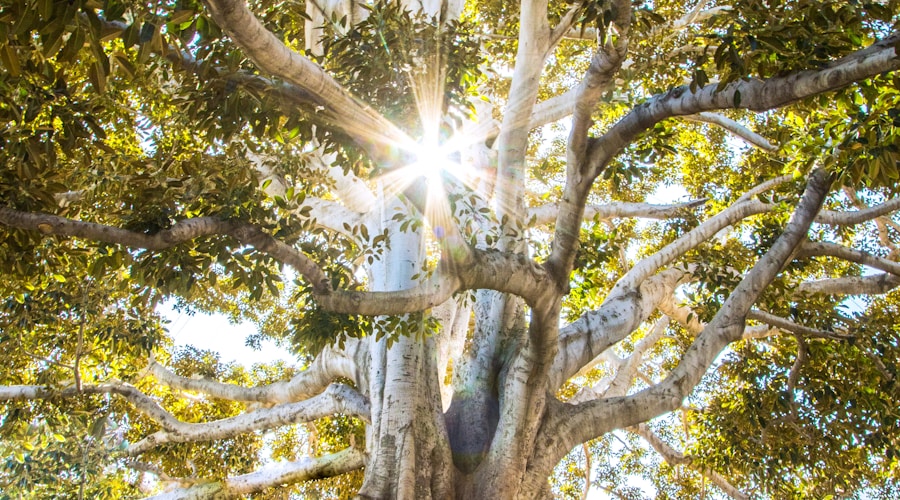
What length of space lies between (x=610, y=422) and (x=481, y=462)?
97 cm

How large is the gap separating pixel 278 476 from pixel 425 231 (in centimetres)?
260

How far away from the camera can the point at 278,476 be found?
621 centimetres

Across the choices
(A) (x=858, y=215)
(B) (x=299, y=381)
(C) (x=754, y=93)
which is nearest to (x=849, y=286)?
(A) (x=858, y=215)

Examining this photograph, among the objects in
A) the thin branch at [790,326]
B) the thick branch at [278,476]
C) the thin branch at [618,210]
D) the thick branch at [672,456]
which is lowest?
the thick branch at [278,476]

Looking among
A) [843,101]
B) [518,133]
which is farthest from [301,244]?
[843,101]

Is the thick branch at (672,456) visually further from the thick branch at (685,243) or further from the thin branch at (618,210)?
the thick branch at (685,243)

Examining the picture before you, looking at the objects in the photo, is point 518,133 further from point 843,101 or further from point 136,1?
point 136,1

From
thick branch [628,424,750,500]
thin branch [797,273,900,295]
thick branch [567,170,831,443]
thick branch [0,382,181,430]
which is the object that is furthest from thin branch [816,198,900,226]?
thick branch [0,382,181,430]

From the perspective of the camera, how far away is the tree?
3377 mm

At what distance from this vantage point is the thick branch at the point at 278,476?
6.02 meters

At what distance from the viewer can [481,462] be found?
4.85 m

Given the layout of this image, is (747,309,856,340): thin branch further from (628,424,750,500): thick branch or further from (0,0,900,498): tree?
(628,424,750,500): thick branch

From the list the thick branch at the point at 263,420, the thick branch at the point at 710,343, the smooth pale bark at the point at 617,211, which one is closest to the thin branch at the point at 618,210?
the smooth pale bark at the point at 617,211

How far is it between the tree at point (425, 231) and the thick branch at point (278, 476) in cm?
3
